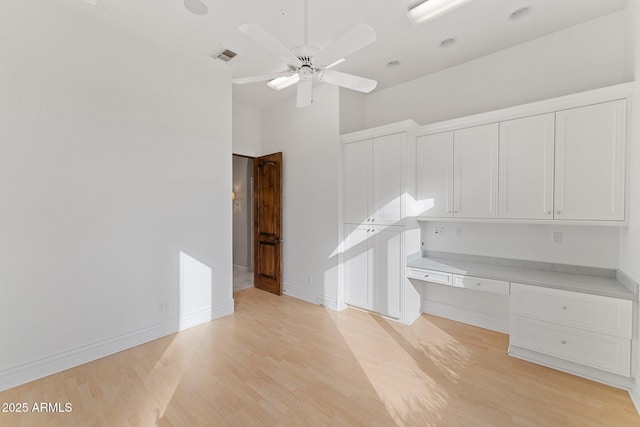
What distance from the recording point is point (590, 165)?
7.97ft

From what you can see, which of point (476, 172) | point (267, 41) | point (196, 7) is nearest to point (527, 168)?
point (476, 172)

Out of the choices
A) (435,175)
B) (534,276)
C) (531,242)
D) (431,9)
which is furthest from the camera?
(435,175)

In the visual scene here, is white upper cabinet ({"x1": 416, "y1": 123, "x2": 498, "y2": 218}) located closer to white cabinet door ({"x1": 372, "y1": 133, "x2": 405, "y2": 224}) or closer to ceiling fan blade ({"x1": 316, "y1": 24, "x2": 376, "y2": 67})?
white cabinet door ({"x1": 372, "y1": 133, "x2": 405, "y2": 224})

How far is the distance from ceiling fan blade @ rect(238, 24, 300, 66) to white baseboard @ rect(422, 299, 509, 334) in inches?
133

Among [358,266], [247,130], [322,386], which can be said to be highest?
[247,130]

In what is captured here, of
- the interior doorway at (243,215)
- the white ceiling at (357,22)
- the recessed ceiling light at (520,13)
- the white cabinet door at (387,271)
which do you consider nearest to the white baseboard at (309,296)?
the white cabinet door at (387,271)

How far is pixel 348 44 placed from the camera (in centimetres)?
183

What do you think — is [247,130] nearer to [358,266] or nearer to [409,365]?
[358,266]

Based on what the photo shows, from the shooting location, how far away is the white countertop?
2.26 metres

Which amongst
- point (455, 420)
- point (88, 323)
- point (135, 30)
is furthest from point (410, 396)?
point (135, 30)

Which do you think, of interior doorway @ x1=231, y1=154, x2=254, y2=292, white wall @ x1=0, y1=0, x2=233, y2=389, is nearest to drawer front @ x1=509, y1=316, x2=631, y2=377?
white wall @ x1=0, y1=0, x2=233, y2=389

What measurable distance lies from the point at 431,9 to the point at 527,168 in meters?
1.81

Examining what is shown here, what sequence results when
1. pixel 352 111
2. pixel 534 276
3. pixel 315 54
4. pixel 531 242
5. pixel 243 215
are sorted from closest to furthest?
pixel 315 54
pixel 534 276
pixel 531 242
pixel 352 111
pixel 243 215

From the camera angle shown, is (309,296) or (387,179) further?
(309,296)
